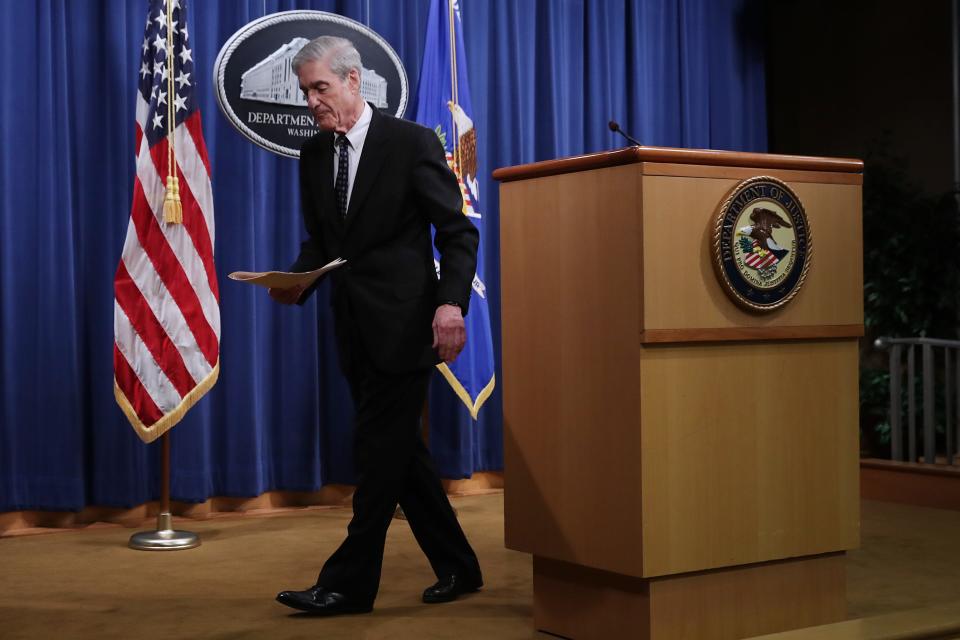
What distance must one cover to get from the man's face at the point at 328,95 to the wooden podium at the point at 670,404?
0.45 meters

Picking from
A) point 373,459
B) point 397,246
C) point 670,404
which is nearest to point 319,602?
point 373,459

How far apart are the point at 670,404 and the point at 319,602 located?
1.04 meters

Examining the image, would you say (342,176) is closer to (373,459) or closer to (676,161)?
(373,459)

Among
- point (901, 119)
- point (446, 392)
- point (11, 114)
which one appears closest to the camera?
point (11, 114)

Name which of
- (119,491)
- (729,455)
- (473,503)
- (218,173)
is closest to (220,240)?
(218,173)

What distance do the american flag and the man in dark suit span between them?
1.31 m

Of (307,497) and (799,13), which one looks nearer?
(307,497)

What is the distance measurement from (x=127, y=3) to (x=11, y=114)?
0.65 m

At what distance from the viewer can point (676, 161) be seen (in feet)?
A: 7.85

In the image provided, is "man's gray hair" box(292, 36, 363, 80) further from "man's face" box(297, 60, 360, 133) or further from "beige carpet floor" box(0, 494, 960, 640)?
"beige carpet floor" box(0, 494, 960, 640)

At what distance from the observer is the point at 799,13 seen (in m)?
6.56

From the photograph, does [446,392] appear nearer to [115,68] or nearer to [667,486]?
[115,68]

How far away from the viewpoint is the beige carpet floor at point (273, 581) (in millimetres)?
2844

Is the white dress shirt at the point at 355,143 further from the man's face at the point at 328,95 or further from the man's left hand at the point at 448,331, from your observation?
the man's left hand at the point at 448,331
